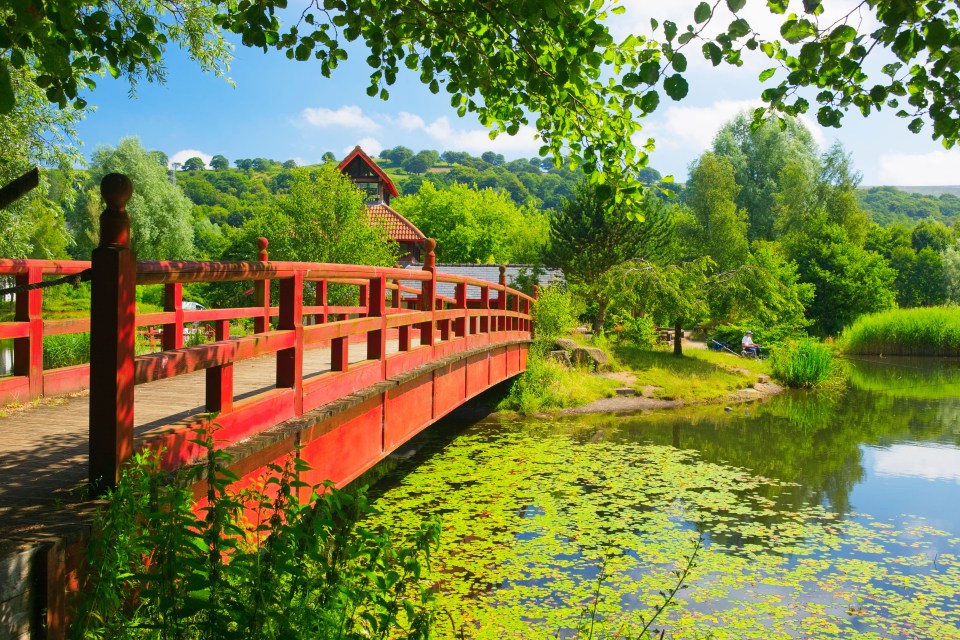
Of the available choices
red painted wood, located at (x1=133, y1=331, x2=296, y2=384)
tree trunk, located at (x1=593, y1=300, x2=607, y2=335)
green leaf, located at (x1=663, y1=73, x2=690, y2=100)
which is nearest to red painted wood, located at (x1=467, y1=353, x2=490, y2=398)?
red painted wood, located at (x1=133, y1=331, x2=296, y2=384)

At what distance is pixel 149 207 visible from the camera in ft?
139

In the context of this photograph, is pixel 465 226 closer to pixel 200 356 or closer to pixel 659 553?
pixel 659 553

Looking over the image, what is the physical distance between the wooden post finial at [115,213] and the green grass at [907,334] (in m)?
32.9

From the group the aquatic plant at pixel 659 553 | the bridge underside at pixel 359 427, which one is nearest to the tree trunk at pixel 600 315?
the aquatic plant at pixel 659 553

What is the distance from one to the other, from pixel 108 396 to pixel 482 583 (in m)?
4.08

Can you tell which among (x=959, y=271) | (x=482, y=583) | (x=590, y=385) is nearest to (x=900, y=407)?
(x=590, y=385)

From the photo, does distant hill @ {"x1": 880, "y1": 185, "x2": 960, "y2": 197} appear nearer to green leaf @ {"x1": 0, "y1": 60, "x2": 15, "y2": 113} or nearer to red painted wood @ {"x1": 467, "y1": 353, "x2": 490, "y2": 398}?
red painted wood @ {"x1": 467, "y1": 353, "x2": 490, "y2": 398}

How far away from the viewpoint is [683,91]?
441 cm

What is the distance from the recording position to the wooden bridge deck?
11.7 ft

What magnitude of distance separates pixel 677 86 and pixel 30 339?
15.8 ft

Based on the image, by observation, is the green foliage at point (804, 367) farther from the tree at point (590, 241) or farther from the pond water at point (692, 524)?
the pond water at point (692, 524)

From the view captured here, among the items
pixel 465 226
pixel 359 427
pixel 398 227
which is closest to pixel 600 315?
pixel 398 227

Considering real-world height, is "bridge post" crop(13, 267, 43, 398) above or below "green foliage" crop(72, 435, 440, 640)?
above

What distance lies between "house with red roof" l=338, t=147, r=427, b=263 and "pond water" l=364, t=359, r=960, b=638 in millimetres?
27193
